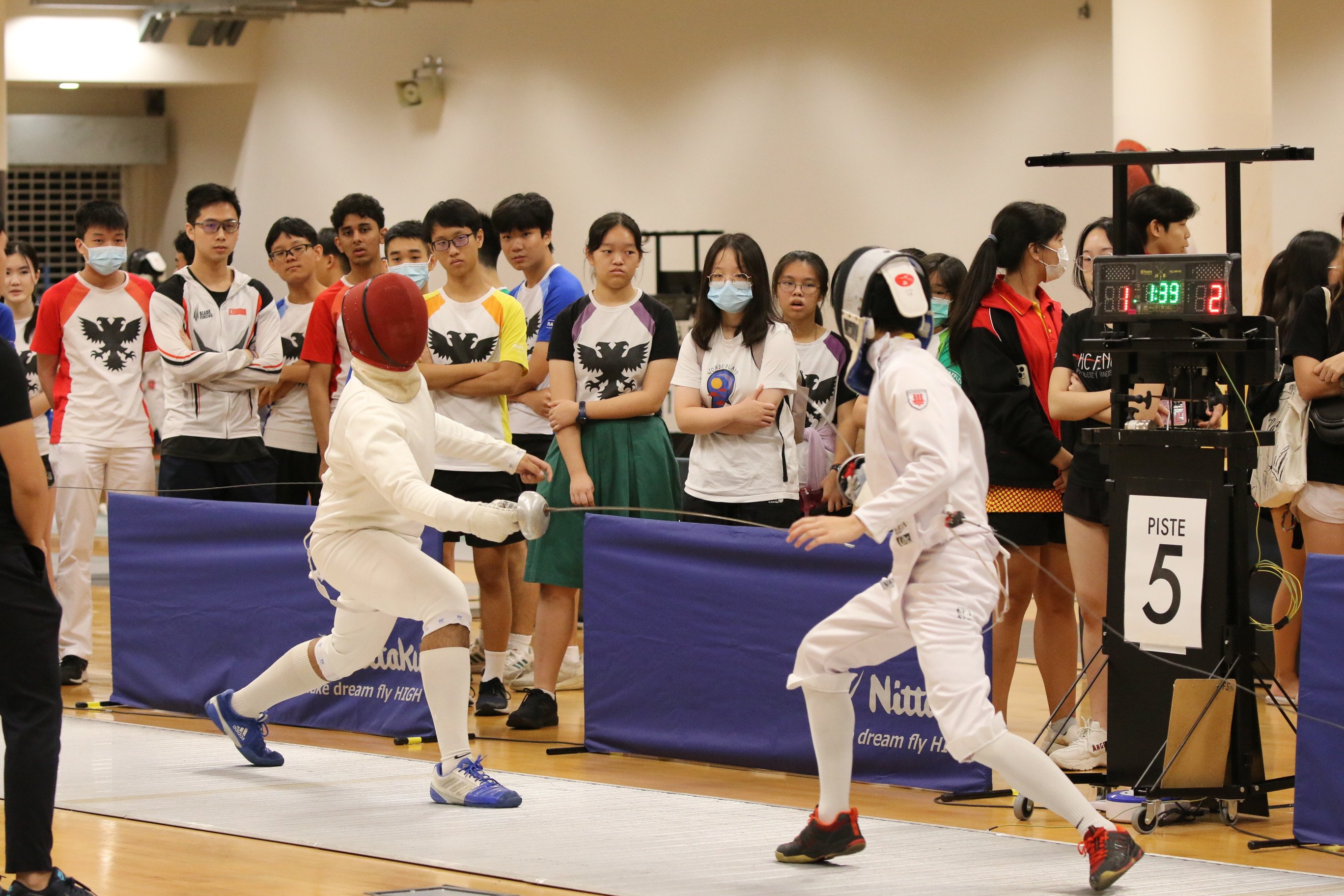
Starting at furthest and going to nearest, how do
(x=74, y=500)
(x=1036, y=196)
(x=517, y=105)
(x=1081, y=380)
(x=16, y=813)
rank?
(x=517, y=105) < (x=1036, y=196) < (x=74, y=500) < (x=1081, y=380) < (x=16, y=813)

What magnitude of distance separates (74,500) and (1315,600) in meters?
4.34

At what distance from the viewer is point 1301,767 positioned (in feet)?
11.6

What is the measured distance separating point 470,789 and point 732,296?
1.71 meters

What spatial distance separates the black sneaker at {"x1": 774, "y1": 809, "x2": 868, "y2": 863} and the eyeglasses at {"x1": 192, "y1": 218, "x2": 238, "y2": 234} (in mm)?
3363

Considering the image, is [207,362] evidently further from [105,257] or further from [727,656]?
[727,656]

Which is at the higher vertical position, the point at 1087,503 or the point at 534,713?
the point at 1087,503

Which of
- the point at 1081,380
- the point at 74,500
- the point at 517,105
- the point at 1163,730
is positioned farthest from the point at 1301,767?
the point at 517,105

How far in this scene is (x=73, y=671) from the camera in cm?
584

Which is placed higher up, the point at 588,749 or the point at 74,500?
the point at 74,500

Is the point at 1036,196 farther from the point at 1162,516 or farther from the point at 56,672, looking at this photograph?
the point at 56,672

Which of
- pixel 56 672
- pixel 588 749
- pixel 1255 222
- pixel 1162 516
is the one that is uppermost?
pixel 1255 222

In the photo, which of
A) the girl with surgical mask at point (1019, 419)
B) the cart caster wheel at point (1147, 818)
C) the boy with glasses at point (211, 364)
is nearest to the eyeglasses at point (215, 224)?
the boy with glasses at point (211, 364)

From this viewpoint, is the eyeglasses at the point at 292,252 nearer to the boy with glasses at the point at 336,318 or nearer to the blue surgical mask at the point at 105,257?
the boy with glasses at the point at 336,318

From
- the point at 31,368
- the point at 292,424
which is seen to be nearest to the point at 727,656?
the point at 292,424
